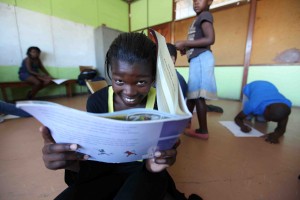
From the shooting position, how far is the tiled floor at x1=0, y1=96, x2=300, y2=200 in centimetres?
65

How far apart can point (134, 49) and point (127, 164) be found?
0.37m

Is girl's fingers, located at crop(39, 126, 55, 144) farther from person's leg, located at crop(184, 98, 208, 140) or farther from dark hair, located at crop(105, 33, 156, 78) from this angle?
person's leg, located at crop(184, 98, 208, 140)

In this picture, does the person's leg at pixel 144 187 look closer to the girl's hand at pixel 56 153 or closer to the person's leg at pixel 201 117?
the girl's hand at pixel 56 153

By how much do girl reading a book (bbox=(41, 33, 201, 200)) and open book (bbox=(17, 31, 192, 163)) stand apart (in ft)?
0.18

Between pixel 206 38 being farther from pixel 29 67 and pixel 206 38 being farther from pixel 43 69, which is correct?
pixel 43 69

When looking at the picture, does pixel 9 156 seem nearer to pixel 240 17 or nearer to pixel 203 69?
pixel 203 69

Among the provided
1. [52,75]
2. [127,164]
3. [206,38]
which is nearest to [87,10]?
[52,75]

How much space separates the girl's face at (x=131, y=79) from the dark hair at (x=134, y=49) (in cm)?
1

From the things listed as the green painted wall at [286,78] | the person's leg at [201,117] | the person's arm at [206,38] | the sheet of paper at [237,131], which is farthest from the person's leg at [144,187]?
the green painted wall at [286,78]

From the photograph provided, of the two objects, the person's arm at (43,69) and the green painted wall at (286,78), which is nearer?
the green painted wall at (286,78)

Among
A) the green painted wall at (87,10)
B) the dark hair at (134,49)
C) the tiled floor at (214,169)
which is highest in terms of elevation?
the green painted wall at (87,10)

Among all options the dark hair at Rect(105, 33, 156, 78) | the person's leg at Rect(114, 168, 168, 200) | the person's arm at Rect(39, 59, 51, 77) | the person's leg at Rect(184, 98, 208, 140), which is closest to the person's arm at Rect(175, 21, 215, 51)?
the person's leg at Rect(184, 98, 208, 140)

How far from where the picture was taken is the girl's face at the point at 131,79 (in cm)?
44

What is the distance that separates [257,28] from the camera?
2467 mm
